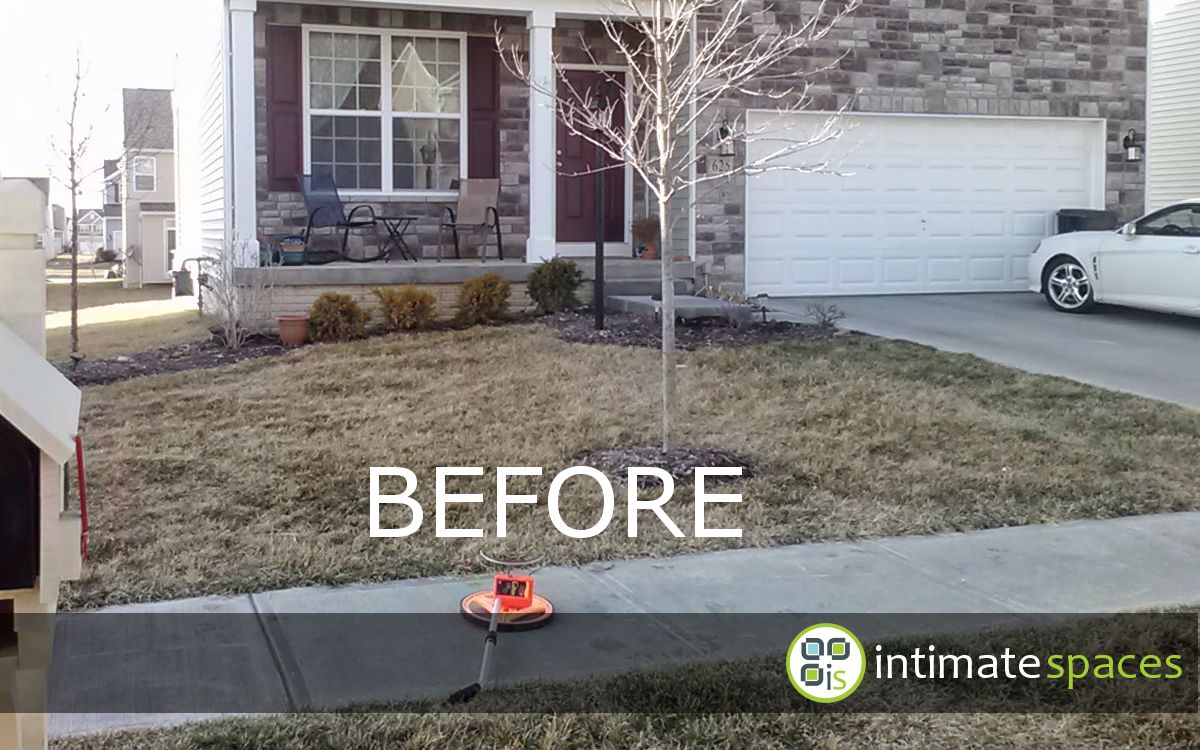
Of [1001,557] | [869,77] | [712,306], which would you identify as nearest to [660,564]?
[1001,557]

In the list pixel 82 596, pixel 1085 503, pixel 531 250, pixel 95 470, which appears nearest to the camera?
pixel 82 596

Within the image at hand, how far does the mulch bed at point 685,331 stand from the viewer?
11.5m

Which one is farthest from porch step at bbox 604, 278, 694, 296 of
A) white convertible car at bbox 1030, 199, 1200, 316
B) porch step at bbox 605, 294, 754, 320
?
white convertible car at bbox 1030, 199, 1200, 316

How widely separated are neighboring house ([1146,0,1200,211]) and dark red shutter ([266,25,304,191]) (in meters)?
13.9

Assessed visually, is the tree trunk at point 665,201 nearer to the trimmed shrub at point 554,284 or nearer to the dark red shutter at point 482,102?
the trimmed shrub at point 554,284

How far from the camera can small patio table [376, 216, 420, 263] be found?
553 inches

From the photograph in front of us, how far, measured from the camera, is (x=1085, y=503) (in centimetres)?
697

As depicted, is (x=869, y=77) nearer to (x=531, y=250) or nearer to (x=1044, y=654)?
(x=531, y=250)

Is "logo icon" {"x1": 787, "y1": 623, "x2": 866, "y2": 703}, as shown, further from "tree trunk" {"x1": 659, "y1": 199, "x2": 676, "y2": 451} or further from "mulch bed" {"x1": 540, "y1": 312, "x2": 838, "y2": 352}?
"mulch bed" {"x1": 540, "y1": 312, "x2": 838, "y2": 352}

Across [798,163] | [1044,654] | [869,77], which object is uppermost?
[869,77]

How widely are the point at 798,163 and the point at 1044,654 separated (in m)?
11.3

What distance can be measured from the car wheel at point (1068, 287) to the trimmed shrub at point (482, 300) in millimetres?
6363

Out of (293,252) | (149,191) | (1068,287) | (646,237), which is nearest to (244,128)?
(293,252)

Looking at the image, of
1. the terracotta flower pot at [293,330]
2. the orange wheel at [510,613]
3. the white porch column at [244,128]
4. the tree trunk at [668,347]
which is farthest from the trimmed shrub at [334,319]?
the orange wheel at [510,613]
